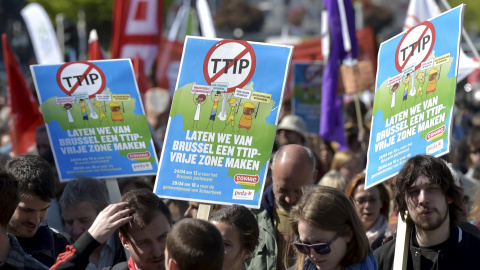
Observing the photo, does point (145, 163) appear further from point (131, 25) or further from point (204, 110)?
point (131, 25)

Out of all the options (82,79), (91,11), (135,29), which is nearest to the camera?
(82,79)

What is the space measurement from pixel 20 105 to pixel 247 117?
472 centimetres

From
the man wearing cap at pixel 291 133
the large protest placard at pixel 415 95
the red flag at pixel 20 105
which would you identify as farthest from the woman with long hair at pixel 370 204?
the red flag at pixel 20 105

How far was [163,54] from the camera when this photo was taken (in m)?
13.6

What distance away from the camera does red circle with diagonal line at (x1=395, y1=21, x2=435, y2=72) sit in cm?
475

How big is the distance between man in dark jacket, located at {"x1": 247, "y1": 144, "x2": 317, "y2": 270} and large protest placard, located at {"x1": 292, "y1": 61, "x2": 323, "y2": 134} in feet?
17.4

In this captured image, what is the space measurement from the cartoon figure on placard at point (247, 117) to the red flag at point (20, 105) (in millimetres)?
4519

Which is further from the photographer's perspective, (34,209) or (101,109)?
(101,109)

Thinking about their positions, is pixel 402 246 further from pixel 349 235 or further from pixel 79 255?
pixel 79 255

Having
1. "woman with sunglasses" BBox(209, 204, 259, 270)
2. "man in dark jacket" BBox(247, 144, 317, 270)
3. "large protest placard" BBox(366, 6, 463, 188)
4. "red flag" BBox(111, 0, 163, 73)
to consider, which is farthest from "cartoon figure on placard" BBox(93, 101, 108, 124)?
"red flag" BBox(111, 0, 163, 73)

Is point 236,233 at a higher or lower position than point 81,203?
higher

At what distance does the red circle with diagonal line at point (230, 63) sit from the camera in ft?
16.6

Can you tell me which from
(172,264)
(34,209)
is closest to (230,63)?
(34,209)

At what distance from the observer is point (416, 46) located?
4.81 metres
